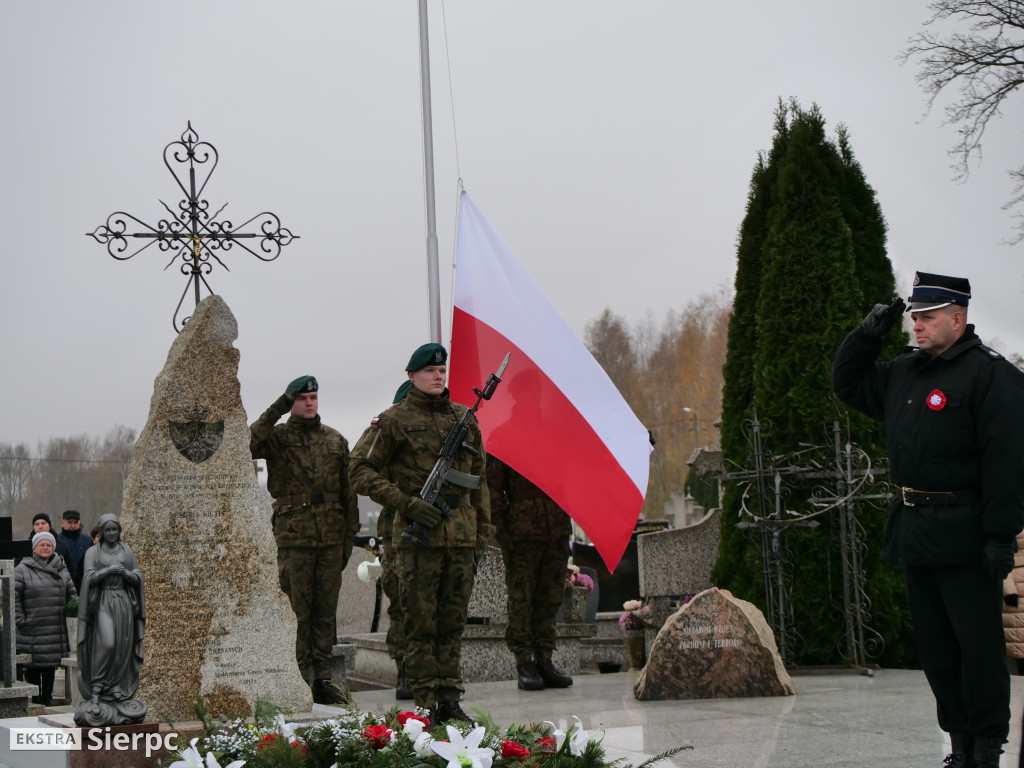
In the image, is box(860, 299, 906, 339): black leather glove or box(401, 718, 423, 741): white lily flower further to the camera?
box(860, 299, 906, 339): black leather glove

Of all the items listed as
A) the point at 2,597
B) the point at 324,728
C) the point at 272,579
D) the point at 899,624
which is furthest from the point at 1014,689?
the point at 2,597

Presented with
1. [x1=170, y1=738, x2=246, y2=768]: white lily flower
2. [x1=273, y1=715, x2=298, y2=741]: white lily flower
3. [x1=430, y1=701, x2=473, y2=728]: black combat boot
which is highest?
[x1=273, y1=715, x2=298, y2=741]: white lily flower

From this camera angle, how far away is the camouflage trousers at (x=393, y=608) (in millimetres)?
8594

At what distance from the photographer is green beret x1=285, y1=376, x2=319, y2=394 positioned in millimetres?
7766

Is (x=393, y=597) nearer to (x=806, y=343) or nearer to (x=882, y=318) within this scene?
(x=806, y=343)

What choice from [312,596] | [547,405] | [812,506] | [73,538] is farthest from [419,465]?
[73,538]

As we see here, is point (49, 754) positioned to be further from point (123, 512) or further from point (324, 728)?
point (324, 728)

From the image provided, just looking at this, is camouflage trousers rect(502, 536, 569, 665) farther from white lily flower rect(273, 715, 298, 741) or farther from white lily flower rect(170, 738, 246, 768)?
white lily flower rect(170, 738, 246, 768)

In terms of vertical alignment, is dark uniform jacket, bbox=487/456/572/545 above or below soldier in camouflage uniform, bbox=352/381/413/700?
above

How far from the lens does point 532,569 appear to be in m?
8.53

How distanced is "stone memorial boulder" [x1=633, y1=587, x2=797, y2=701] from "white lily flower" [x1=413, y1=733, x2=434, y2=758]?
15.0ft

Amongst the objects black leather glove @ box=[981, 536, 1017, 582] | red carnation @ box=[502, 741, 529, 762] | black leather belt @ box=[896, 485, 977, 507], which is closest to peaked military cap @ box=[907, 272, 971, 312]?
black leather belt @ box=[896, 485, 977, 507]

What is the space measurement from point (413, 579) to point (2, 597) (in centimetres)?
507

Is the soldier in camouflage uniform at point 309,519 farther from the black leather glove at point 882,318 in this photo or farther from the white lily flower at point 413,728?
the white lily flower at point 413,728
